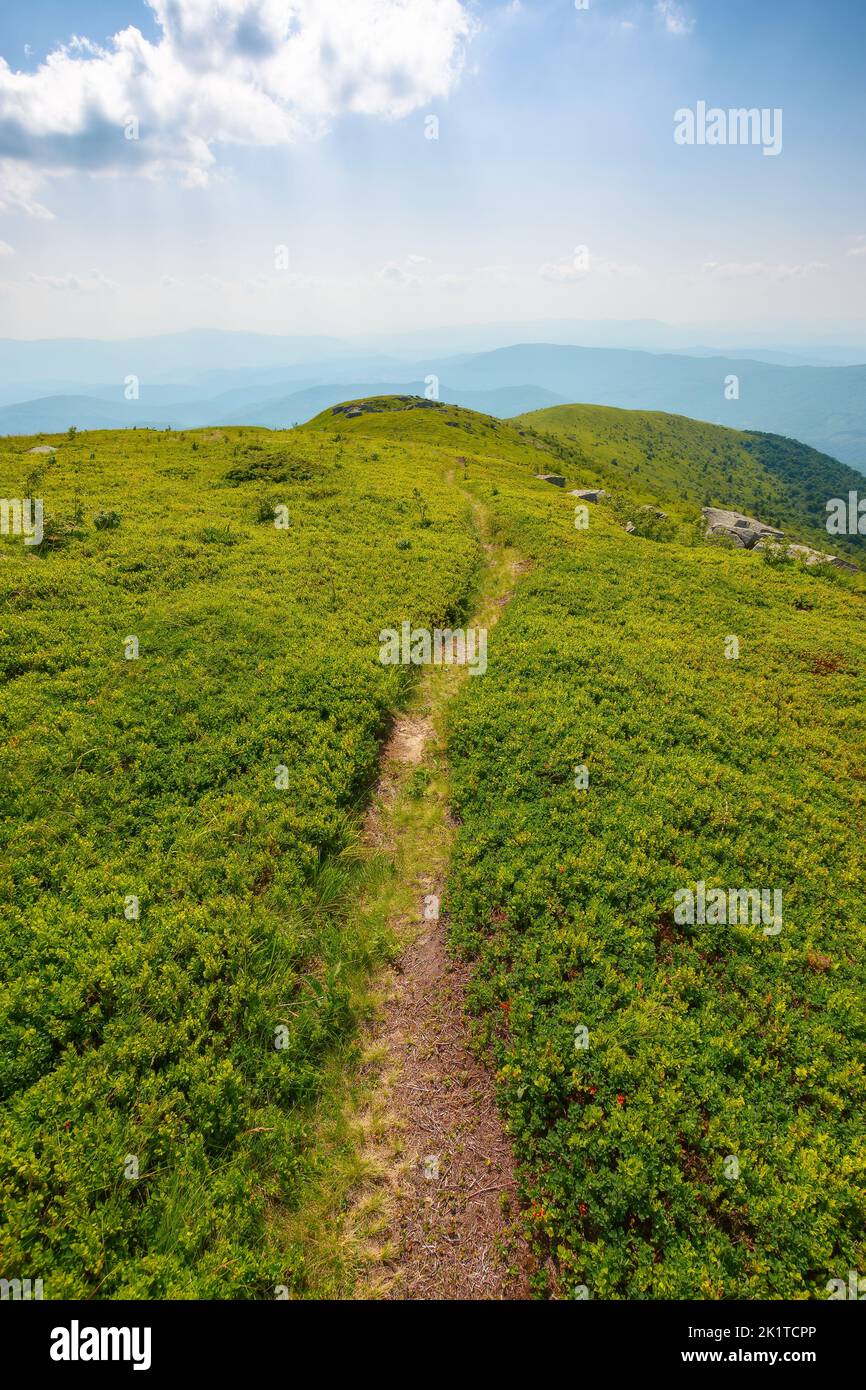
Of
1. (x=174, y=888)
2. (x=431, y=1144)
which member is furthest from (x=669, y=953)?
(x=174, y=888)

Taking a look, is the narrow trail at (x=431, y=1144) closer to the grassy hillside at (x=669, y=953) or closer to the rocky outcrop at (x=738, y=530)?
the grassy hillside at (x=669, y=953)

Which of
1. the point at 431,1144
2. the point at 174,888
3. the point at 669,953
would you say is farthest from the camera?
the point at 174,888

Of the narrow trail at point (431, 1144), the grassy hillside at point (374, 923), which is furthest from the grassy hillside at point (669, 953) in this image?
the narrow trail at point (431, 1144)

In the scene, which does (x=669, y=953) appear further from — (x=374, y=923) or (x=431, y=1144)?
(x=374, y=923)

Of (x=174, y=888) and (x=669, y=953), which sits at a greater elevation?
(x=174, y=888)

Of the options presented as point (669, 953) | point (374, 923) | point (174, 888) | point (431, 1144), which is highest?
point (174, 888)

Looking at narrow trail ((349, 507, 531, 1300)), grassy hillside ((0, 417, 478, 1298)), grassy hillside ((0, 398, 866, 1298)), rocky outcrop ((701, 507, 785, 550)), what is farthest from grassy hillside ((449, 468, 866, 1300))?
rocky outcrop ((701, 507, 785, 550))
